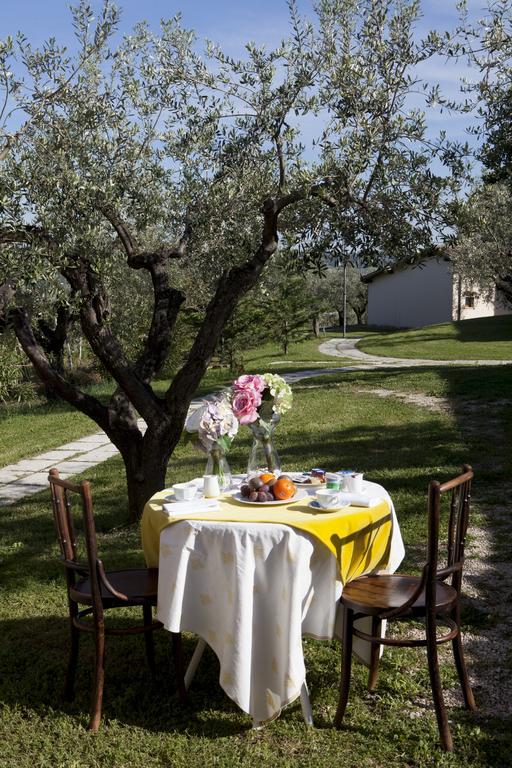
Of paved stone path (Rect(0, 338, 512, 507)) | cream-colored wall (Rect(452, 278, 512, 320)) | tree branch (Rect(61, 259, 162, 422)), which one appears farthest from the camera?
cream-colored wall (Rect(452, 278, 512, 320))

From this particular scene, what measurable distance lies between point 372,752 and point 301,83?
5.04 metres

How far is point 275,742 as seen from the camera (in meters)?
3.66

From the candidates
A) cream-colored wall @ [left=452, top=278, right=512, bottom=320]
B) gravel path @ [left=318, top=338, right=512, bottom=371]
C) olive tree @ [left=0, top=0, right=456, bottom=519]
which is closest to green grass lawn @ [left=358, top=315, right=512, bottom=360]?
gravel path @ [left=318, top=338, right=512, bottom=371]

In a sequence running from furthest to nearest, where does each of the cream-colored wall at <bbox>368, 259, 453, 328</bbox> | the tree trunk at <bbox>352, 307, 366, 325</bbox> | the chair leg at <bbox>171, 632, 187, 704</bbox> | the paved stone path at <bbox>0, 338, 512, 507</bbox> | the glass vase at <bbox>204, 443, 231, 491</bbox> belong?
the tree trunk at <bbox>352, 307, 366, 325</bbox>
the cream-colored wall at <bbox>368, 259, 453, 328</bbox>
the paved stone path at <bbox>0, 338, 512, 507</bbox>
the glass vase at <bbox>204, 443, 231, 491</bbox>
the chair leg at <bbox>171, 632, 187, 704</bbox>

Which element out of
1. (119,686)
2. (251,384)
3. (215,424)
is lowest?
(119,686)

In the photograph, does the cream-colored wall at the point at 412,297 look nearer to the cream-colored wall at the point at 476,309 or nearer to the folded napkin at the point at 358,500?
the cream-colored wall at the point at 476,309

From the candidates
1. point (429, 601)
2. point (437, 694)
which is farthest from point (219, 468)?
point (437, 694)

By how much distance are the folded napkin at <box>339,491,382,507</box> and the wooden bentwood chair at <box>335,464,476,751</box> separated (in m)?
0.39

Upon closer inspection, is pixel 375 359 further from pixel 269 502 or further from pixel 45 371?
pixel 269 502

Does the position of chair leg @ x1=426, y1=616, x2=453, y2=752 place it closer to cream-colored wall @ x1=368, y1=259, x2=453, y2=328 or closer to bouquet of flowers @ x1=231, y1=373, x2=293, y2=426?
bouquet of flowers @ x1=231, y1=373, x2=293, y2=426

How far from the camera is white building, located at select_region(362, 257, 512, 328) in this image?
1793 inches

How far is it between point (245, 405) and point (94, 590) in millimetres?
1290

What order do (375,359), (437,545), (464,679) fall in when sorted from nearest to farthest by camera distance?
(437,545), (464,679), (375,359)

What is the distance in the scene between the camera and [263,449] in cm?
468
